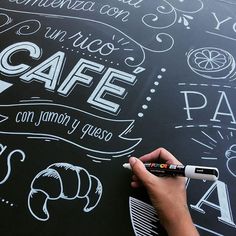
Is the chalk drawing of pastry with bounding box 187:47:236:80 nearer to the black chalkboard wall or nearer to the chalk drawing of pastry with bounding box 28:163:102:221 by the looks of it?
the black chalkboard wall

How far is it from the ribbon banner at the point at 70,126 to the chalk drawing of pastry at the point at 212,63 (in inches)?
9.8

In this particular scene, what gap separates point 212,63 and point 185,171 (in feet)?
1.24

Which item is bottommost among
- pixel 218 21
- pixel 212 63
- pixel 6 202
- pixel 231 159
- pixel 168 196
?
pixel 6 202

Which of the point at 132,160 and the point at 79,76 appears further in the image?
the point at 79,76

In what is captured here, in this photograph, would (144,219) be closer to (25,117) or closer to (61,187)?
(61,187)

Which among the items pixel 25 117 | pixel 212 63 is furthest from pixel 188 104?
pixel 25 117

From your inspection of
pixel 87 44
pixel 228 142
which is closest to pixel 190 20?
pixel 87 44

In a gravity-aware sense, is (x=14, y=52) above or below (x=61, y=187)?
above

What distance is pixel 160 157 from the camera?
2.39ft

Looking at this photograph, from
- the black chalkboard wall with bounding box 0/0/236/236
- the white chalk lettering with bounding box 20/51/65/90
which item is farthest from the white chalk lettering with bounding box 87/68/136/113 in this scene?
the white chalk lettering with bounding box 20/51/65/90

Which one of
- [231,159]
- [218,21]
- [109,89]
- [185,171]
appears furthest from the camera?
[218,21]

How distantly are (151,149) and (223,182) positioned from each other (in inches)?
6.3

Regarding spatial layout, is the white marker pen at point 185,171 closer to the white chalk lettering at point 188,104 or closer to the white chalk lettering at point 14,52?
the white chalk lettering at point 188,104

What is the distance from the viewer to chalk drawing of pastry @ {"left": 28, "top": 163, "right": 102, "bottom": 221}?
693 millimetres
